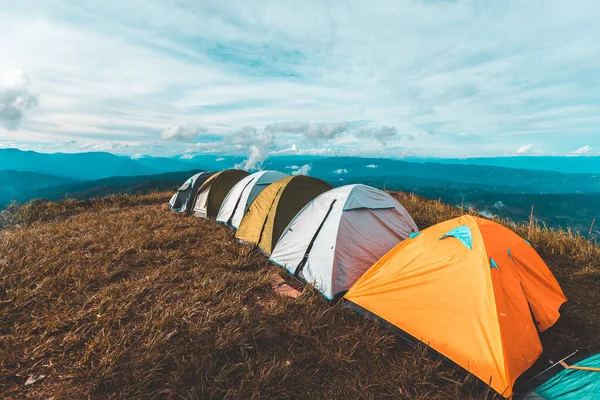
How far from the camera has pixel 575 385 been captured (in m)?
2.73

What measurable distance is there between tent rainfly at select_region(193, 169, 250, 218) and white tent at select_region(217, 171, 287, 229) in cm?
83

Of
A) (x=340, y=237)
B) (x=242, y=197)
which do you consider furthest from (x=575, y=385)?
(x=242, y=197)

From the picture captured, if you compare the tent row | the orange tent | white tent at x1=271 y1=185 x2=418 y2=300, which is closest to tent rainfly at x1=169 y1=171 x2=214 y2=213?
the tent row

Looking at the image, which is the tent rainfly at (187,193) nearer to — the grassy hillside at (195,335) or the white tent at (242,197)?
the white tent at (242,197)

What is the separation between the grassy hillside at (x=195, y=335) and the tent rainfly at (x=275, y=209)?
95cm

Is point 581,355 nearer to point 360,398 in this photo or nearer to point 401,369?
point 401,369

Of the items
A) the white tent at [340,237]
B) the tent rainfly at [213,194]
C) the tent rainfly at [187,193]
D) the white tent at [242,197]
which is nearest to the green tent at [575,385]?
the white tent at [340,237]

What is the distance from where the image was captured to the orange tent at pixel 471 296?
3.30m

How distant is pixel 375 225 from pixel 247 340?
12.3ft

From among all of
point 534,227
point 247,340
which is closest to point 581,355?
point 247,340

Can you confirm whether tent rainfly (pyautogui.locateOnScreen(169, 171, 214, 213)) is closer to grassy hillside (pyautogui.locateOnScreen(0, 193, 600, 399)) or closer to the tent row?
grassy hillside (pyautogui.locateOnScreen(0, 193, 600, 399))

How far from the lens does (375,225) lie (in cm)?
604

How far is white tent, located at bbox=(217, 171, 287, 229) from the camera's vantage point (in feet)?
30.3

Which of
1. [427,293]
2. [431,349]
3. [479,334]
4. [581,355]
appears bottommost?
[581,355]
